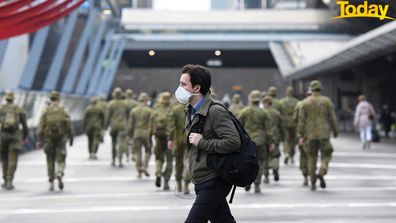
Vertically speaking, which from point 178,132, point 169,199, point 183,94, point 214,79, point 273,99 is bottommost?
point 169,199

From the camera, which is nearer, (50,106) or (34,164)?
Answer: (50,106)

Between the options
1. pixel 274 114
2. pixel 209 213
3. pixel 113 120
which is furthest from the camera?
pixel 113 120

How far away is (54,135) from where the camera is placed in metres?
12.5

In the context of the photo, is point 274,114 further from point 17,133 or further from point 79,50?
point 79,50

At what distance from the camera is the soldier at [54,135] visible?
1248 cm

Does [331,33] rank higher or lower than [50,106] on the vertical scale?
higher

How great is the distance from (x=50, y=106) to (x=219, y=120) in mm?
8045

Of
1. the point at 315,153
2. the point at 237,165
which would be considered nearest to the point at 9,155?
the point at 315,153

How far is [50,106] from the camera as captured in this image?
41.5 ft

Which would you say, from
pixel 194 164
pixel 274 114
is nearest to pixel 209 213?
pixel 194 164

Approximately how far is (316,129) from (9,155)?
18.2 feet

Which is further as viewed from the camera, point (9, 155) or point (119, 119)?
point (119, 119)

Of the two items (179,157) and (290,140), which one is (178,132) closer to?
(179,157)

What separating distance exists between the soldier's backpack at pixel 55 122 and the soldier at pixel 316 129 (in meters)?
4.15
